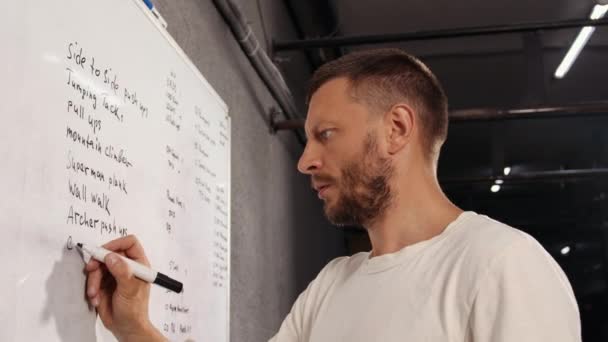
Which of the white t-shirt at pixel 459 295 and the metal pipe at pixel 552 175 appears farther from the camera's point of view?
the metal pipe at pixel 552 175

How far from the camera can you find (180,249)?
1.34 metres

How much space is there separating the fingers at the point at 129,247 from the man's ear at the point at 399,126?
558 mm

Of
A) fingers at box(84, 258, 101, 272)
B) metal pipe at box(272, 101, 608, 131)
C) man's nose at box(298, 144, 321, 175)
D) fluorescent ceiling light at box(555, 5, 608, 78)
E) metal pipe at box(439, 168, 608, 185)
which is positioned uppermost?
fluorescent ceiling light at box(555, 5, 608, 78)

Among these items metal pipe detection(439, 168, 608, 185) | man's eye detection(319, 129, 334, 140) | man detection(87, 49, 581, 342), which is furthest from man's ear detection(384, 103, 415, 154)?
metal pipe detection(439, 168, 608, 185)

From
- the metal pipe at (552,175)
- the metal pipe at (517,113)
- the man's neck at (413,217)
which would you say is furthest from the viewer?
the metal pipe at (552,175)

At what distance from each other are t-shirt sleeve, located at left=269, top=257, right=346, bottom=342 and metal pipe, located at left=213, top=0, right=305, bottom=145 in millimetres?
929

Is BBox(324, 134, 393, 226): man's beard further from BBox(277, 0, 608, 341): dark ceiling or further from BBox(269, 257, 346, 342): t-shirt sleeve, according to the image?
BBox(277, 0, 608, 341): dark ceiling

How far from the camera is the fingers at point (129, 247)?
970mm

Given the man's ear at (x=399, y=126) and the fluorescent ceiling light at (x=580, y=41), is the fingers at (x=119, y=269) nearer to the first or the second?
the man's ear at (x=399, y=126)

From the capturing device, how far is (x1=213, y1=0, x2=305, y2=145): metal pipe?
1.86 metres

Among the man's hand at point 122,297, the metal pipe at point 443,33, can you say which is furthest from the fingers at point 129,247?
the metal pipe at point 443,33

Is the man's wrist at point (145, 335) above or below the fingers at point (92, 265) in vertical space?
below

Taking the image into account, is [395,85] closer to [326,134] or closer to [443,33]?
[326,134]

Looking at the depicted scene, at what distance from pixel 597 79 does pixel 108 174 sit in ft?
14.7
